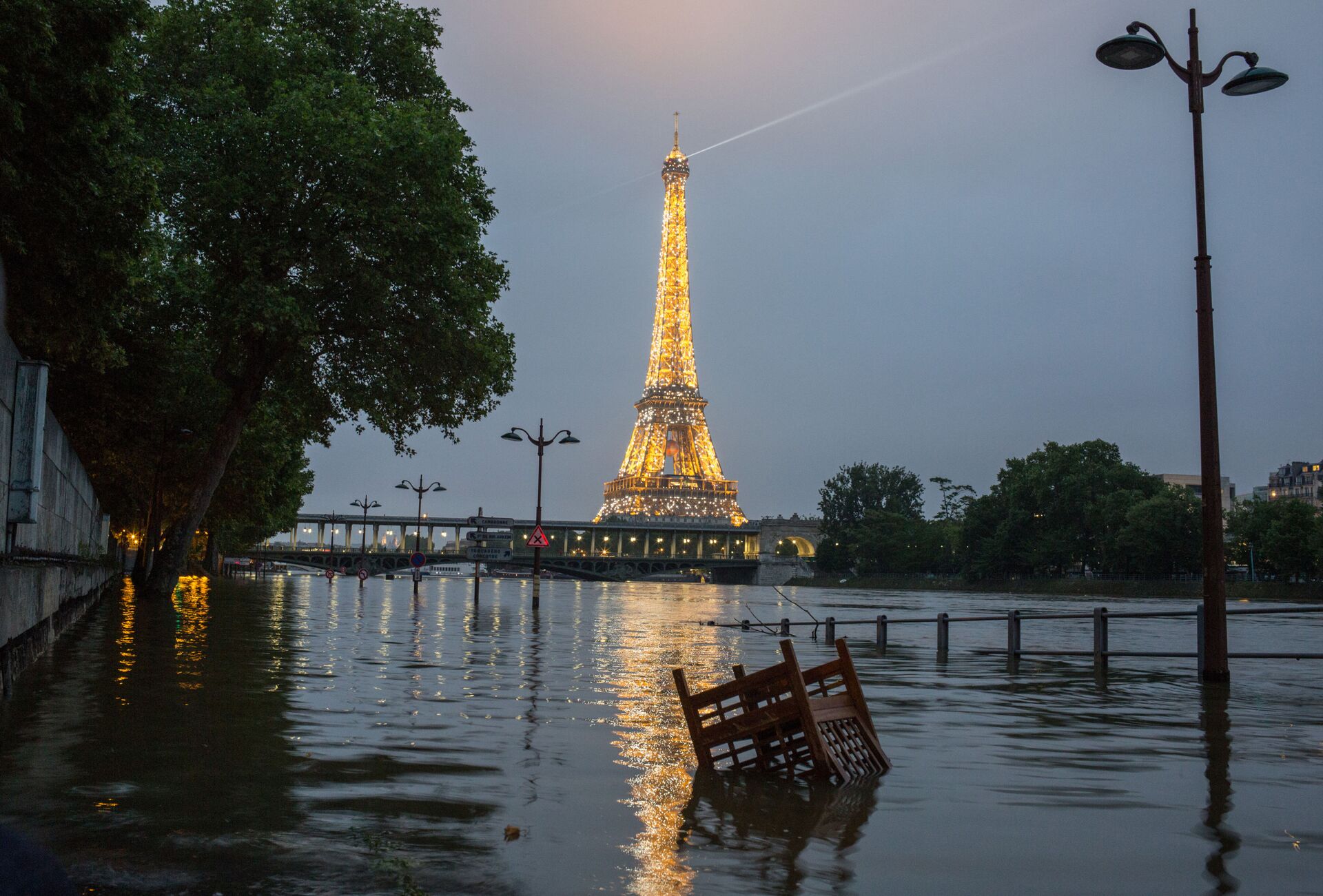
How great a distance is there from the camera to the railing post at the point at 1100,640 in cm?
1920

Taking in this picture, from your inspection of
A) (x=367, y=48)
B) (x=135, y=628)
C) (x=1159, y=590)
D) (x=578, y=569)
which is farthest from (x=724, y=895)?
(x=578, y=569)

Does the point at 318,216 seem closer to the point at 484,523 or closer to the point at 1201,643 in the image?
the point at 484,523

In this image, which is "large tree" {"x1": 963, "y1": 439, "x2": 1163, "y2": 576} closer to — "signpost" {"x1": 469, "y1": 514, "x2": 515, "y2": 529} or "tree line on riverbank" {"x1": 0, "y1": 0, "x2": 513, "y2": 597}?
"signpost" {"x1": 469, "y1": 514, "x2": 515, "y2": 529}

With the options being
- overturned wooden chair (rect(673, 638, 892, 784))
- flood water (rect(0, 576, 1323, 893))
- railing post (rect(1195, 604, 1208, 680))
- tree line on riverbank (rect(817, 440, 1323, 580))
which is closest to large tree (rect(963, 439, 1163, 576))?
tree line on riverbank (rect(817, 440, 1323, 580))

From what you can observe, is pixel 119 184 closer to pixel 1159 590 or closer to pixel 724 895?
pixel 724 895

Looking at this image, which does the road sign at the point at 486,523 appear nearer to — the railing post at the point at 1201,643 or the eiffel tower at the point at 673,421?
the railing post at the point at 1201,643

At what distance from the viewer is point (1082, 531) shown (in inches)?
4628

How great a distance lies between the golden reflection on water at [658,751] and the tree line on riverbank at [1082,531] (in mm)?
83531

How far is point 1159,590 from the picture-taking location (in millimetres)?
99375

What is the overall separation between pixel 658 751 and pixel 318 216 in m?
25.9

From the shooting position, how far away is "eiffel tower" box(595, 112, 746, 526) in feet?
522

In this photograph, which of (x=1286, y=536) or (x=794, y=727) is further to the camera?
(x=1286, y=536)

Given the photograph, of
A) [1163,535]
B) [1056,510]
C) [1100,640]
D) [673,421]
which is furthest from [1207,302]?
[673,421]

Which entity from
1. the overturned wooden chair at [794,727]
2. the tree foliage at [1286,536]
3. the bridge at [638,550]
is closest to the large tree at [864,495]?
the bridge at [638,550]
